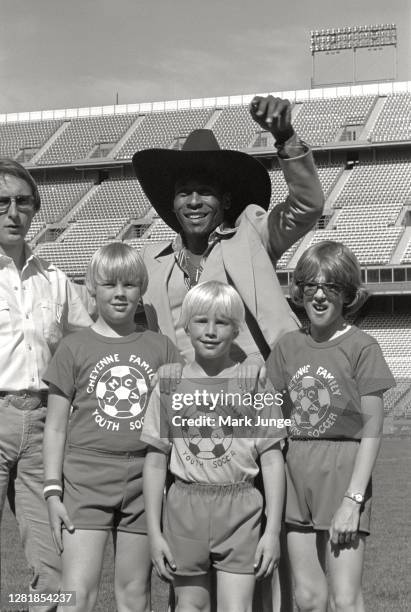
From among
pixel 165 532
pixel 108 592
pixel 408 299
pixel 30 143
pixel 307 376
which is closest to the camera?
pixel 165 532

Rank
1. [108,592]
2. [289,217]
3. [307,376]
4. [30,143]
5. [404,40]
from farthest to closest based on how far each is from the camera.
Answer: [404,40], [30,143], [108,592], [289,217], [307,376]

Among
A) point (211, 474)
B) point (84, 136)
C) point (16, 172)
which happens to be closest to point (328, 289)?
point (211, 474)

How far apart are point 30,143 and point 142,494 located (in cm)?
4051

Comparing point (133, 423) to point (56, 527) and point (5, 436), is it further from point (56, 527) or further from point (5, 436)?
point (5, 436)

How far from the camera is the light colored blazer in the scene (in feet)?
11.8

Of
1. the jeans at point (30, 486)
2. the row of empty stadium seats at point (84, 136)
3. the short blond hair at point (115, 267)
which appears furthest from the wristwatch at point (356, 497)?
the row of empty stadium seats at point (84, 136)

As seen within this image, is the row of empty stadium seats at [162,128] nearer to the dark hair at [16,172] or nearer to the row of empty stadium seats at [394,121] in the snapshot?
the row of empty stadium seats at [394,121]

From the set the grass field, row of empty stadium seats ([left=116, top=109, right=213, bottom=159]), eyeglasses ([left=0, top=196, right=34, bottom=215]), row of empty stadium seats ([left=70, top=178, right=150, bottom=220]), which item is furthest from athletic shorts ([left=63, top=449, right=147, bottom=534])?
row of empty stadium seats ([left=116, top=109, right=213, bottom=159])

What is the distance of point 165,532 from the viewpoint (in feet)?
10.4

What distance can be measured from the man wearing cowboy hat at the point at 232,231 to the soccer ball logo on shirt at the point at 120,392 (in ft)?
1.04

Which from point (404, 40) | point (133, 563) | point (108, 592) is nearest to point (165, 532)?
point (133, 563)

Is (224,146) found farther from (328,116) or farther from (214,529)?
(214,529)

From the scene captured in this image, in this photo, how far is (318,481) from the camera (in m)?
3.33

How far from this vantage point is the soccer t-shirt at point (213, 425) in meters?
3.19
